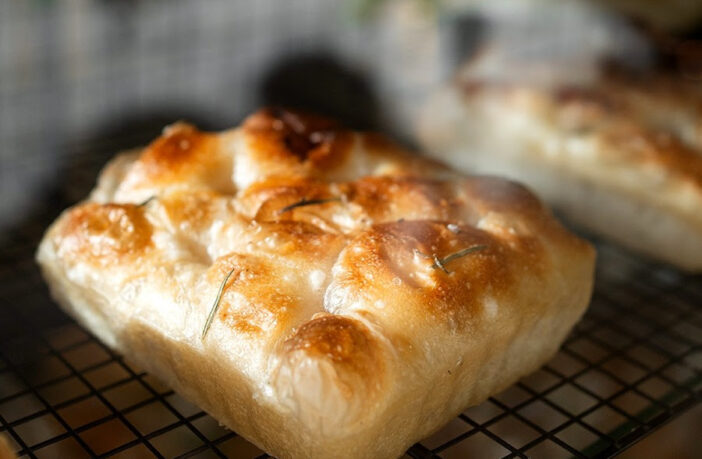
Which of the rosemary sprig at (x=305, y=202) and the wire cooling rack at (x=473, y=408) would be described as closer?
the wire cooling rack at (x=473, y=408)

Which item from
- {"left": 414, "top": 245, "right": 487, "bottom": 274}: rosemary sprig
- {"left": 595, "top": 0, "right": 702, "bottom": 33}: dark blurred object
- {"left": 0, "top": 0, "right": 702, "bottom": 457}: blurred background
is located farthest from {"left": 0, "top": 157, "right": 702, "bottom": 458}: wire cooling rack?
{"left": 595, "top": 0, "right": 702, "bottom": 33}: dark blurred object

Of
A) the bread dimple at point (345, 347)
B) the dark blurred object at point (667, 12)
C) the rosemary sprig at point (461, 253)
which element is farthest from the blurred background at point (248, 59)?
the bread dimple at point (345, 347)

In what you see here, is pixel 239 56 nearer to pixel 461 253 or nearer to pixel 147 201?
pixel 147 201

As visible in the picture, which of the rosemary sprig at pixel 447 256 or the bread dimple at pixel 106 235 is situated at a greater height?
the rosemary sprig at pixel 447 256

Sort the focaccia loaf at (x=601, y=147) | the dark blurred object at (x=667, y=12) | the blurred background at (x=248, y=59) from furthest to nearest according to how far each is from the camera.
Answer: the dark blurred object at (x=667, y=12)
the blurred background at (x=248, y=59)
the focaccia loaf at (x=601, y=147)

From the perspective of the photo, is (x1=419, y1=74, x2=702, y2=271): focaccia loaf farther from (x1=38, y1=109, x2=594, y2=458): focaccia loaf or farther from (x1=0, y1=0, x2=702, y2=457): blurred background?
(x1=38, y1=109, x2=594, y2=458): focaccia loaf

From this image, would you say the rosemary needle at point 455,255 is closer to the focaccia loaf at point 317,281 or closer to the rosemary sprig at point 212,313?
the focaccia loaf at point 317,281

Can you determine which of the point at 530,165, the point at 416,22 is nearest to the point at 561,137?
the point at 530,165
